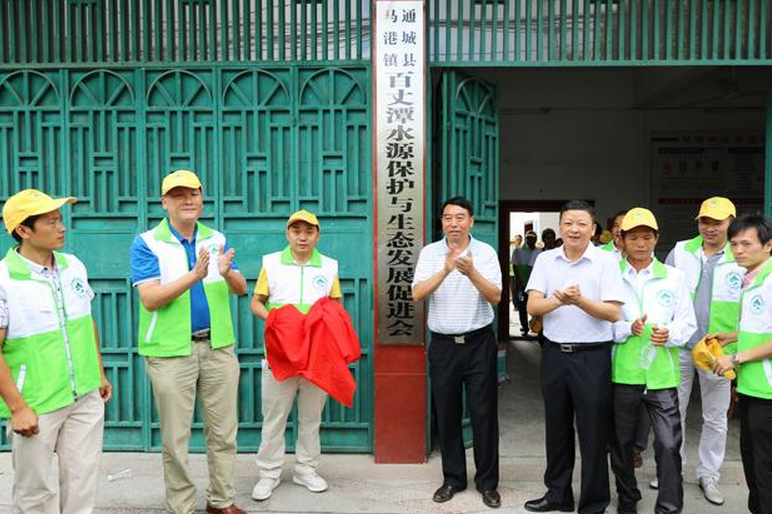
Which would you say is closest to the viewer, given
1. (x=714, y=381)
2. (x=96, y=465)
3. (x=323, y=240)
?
(x=96, y=465)

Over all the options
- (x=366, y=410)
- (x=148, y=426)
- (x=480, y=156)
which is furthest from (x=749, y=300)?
(x=148, y=426)

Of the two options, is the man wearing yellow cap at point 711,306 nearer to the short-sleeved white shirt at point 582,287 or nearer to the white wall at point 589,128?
the short-sleeved white shirt at point 582,287

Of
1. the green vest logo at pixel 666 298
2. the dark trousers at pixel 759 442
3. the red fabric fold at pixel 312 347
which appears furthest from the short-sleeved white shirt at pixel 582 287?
the red fabric fold at pixel 312 347

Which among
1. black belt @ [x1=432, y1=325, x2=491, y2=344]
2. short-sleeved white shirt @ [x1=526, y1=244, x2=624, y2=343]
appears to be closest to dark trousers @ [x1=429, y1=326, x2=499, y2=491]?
black belt @ [x1=432, y1=325, x2=491, y2=344]

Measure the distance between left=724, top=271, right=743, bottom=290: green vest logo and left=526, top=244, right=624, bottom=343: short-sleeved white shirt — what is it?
80cm

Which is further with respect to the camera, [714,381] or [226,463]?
[714,381]

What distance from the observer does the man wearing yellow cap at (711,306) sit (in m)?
3.88

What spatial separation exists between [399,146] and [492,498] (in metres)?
2.37

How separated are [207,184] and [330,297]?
1.37 meters

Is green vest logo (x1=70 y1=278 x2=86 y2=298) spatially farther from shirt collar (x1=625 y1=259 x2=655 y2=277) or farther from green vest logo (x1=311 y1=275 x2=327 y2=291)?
shirt collar (x1=625 y1=259 x2=655 y2=277)

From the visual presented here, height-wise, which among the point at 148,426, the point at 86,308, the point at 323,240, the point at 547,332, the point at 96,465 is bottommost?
the point at 148,426

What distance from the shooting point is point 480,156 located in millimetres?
4867

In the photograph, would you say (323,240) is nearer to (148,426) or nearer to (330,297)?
(330,297)

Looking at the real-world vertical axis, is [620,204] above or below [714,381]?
above
